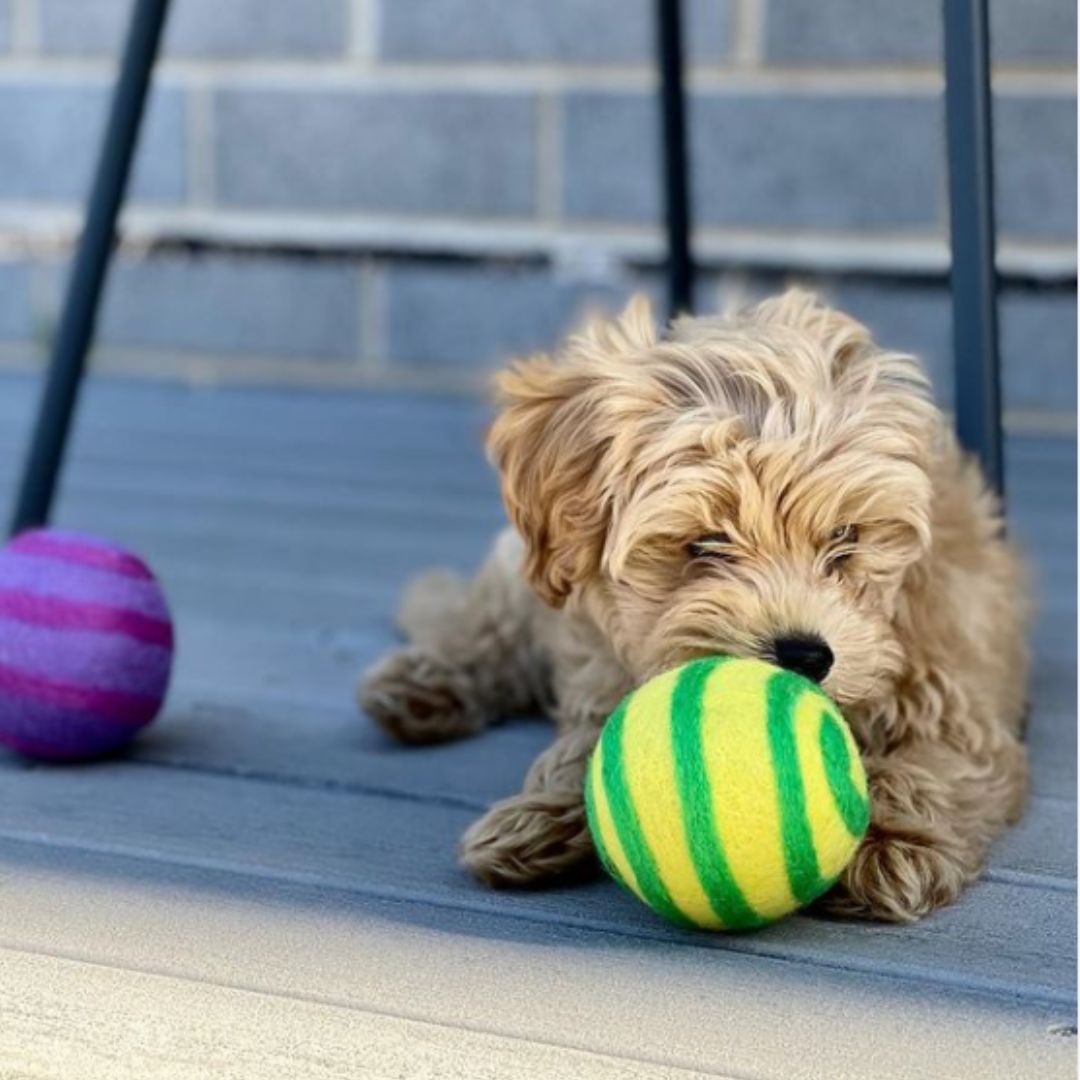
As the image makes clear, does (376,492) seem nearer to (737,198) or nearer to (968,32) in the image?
(737,198)

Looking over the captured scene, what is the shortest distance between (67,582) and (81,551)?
0.21 feet

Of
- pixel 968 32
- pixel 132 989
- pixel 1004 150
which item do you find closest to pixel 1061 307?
pixel 1004 150

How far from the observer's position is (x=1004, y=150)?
5.03 meters

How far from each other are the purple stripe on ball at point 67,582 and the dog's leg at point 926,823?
98cm

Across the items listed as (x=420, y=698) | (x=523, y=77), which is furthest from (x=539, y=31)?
(x=420, y=698)

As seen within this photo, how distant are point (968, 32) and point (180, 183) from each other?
3.84 meters

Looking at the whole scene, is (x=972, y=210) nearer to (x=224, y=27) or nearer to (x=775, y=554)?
(x=775, y=554)

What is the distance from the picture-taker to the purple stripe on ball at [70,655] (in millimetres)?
2389

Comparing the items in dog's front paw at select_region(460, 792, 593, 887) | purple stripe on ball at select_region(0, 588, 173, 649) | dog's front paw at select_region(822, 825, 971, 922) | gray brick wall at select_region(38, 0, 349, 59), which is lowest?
dog's front paw at select_region(822, 825, 971, 922)

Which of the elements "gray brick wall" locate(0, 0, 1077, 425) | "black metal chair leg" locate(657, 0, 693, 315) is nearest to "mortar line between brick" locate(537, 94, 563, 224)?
"gray brick wall" locate(0, 0, 1077, 425)

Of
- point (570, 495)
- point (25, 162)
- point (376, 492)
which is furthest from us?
point (25, 162)

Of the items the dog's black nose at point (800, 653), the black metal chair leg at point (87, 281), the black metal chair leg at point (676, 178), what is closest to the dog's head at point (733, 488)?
the dog's black nose at point (800, 653)

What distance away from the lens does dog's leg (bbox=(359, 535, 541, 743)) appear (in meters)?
2.70

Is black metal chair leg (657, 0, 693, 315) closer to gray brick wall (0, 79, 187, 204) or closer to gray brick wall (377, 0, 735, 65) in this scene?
gray brick wall (377, 0, 735, 65)
